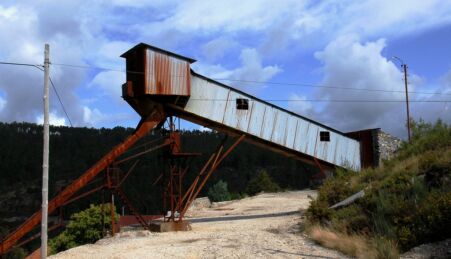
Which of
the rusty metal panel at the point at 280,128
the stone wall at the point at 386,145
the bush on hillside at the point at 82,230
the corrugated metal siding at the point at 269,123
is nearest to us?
the corrugated metal siding at the point at 269,123

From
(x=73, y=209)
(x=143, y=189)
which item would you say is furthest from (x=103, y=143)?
(x=73, y=209)

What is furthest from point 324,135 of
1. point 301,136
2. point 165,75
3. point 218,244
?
point 218,244

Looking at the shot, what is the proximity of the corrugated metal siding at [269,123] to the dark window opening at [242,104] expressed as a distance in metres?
0.15

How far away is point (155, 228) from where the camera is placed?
67.6 feet

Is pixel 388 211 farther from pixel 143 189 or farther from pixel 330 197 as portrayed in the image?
pixel 143 189

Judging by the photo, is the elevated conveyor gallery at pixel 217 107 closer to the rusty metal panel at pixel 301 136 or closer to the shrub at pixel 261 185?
the rusty metal panel at pixel 301 136

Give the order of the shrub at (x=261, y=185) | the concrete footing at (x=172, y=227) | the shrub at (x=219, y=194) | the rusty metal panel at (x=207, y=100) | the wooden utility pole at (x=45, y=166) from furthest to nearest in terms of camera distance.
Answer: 1. the shrub at (x=261, y=185)
2. the shrub at (x=219, y=194)
3. the rusty metal panel at (x=207, y=100)
4. the concrete footing at (x=172, y=227)
5. the wooden utility pole at (x=45, y=166)

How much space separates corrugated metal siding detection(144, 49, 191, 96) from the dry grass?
9.17 meters

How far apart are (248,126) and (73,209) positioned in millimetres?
77414

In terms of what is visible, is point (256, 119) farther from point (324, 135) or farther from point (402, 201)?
point (402, 201)

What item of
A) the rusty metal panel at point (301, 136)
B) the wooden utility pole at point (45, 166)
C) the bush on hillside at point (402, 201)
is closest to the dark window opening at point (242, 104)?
the rusty metal panel at point (301, 136)

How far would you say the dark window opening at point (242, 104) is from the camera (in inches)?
901

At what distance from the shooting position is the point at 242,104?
23.0m

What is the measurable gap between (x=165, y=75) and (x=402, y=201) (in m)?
11.4
